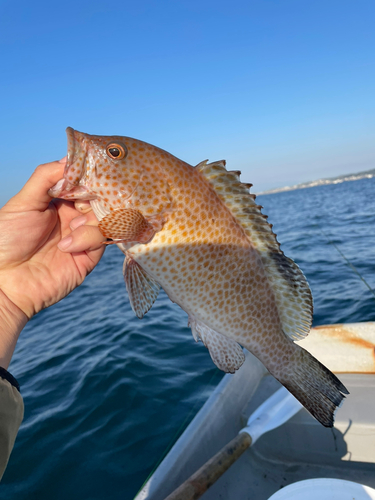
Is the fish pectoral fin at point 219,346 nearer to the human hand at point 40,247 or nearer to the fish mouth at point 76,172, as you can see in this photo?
the human hand at point 40,247

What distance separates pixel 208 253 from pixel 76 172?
105 centimetres

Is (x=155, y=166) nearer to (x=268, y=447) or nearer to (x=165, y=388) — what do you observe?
(x=268, y=447)

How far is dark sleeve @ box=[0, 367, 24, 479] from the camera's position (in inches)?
72.3

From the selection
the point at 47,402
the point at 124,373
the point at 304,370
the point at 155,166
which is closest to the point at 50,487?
the point at 47,402

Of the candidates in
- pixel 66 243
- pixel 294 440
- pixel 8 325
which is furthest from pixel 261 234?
pixel 294 440

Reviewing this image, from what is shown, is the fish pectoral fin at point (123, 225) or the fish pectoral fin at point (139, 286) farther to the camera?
the fish pectoral fin at point (139, 286)

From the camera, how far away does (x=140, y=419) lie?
5895mm

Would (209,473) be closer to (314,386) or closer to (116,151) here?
(314,386)

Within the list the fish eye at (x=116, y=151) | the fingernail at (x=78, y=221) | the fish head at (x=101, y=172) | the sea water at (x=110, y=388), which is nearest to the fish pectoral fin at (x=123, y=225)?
the fish head at (x=101, y=172)

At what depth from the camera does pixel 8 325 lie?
288 cm

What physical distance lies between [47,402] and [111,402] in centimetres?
130

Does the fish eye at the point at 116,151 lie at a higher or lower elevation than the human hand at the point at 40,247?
higher

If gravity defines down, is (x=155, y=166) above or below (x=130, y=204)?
above

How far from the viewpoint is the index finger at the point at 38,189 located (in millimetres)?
2620
